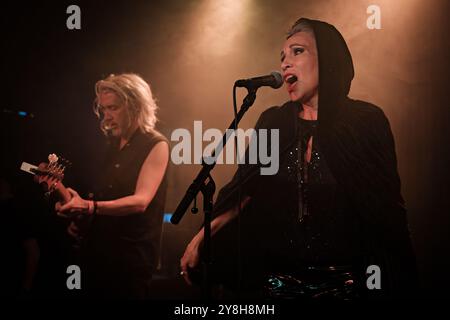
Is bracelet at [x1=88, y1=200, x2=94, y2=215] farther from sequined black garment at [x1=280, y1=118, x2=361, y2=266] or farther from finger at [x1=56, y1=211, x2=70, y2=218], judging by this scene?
sequined black garment at [x1=280, y1=118, x2=361, y2=266]

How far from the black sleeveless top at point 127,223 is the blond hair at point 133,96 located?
12cm

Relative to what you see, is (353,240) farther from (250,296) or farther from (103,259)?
(103,259)

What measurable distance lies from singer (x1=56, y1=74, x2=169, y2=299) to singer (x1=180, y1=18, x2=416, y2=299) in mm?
360

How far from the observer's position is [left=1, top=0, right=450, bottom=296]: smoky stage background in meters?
A: 3.56

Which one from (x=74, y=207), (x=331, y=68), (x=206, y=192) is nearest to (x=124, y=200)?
(x=74, y=207)

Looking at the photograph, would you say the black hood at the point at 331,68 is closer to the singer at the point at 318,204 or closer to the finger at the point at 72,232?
the singer at the point at 318,204

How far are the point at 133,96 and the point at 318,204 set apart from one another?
159 cm

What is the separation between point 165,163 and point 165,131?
24 centimetres

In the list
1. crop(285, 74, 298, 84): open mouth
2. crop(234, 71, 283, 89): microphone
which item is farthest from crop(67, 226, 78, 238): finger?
crop(285, 74, 298, 84): open mouth

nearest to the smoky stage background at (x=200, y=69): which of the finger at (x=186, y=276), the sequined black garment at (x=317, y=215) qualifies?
the finger at (x=186, y=276)

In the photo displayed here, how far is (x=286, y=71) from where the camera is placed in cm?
361

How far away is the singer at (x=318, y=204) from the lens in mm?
3344
